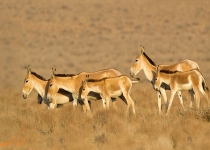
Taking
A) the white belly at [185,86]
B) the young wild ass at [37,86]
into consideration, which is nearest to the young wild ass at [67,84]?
the young wild ass at [37,86]

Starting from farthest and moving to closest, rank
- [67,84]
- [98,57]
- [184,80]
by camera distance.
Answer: [98,57] → [67,84] → [184,80]

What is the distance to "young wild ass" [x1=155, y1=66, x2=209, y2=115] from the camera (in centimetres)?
1535

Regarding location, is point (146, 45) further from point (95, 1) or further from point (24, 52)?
point (95, 1)

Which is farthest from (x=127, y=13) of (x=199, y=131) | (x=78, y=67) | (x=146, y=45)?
(x=199, y=131)

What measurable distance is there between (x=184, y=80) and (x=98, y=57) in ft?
77.9

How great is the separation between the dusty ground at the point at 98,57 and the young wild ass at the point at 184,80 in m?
0.54

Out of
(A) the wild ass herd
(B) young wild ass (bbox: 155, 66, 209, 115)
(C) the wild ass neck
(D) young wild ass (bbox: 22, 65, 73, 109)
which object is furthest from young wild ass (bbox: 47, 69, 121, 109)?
(B) young wild ass (bbox: 155, 66, 209, 115)

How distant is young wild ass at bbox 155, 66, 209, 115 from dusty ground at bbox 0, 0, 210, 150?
541mm

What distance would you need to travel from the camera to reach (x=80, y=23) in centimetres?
5084

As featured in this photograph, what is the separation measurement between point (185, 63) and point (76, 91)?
3.55 meters

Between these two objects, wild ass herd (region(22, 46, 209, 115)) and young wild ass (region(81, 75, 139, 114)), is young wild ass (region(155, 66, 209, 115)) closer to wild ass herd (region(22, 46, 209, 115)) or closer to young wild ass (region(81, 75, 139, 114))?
wild ass herd (region(22, 46, 209, 115))

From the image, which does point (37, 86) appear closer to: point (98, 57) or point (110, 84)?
point (110, 84)

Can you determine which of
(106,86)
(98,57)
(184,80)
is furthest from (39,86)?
(98,57)

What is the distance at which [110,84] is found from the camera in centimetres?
1603
